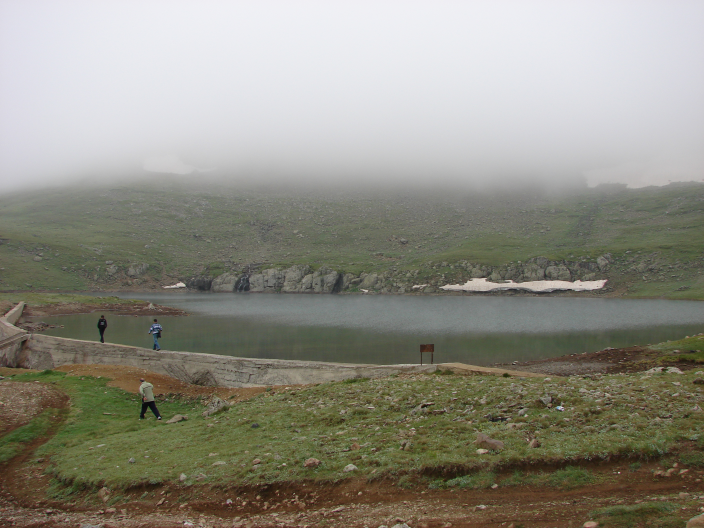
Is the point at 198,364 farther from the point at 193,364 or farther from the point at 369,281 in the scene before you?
the point at 369,281

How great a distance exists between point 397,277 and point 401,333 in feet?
323

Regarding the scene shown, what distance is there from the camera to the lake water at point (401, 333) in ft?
149

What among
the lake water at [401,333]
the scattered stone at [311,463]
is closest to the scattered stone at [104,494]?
the scattered stone at [311,463]

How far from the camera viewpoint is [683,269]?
445 feet

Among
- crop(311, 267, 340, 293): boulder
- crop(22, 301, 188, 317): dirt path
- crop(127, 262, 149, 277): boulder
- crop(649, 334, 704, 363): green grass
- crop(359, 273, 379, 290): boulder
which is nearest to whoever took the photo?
crop(649, 334, 704, 363): green grass

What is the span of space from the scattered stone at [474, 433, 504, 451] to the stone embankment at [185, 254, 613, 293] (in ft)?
443

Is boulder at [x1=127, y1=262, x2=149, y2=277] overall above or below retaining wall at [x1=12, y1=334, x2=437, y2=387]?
below

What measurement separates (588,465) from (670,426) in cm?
357

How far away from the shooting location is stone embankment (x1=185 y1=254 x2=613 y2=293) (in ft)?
490

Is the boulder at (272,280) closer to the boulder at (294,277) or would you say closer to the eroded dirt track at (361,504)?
the boulder at (294,277)

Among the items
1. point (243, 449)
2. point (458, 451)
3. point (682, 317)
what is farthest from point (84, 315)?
point (682, 317)

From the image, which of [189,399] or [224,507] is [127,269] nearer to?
[189,399]

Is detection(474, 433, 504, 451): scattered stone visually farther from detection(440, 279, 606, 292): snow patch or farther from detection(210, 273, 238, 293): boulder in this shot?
detection(210, 273, 238, 293): boulder

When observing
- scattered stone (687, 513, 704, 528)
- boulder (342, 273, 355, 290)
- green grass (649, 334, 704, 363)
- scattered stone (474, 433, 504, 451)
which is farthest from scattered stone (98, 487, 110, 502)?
boulder (342, 273, 355, 290)
